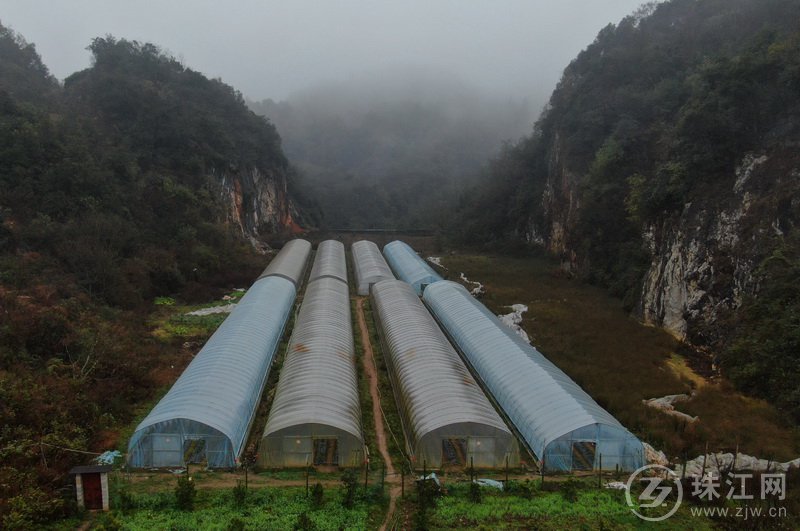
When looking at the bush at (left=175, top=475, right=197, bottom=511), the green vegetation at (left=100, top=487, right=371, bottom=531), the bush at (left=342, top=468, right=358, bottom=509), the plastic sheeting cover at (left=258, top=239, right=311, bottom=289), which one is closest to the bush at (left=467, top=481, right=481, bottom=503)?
the green vegetation at (left=100, top=487, right=371, bottom=531)

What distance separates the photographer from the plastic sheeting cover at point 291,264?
36019 mm

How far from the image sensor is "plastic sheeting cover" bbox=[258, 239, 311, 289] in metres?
36.0

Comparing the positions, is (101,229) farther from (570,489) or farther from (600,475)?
(600,475)

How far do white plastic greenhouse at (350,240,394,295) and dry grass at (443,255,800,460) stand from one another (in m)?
7.76

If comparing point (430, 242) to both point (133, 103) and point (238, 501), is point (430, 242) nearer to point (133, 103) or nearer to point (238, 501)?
point (133, 103)

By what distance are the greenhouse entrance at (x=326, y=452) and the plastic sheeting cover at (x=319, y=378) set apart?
690mm

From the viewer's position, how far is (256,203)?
200 feet

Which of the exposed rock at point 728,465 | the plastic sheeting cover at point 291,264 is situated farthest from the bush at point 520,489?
the plastic sheeting cover at point 291,264

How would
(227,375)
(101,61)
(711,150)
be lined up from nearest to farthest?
(227,375)
(711,150)
(101,61)

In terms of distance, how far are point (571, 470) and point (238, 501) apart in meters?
8.78

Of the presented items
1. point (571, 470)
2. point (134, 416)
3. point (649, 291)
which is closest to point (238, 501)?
point (134, 416)

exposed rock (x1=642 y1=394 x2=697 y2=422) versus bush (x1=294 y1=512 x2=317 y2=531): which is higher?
exposed rock (x1=642 y1=394 x2=697 y2=422)

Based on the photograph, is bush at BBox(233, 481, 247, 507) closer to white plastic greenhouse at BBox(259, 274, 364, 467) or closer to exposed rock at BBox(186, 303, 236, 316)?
white plastic greenhouse at BBox(259, 274, 364, 467)

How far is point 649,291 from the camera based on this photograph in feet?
96.0
